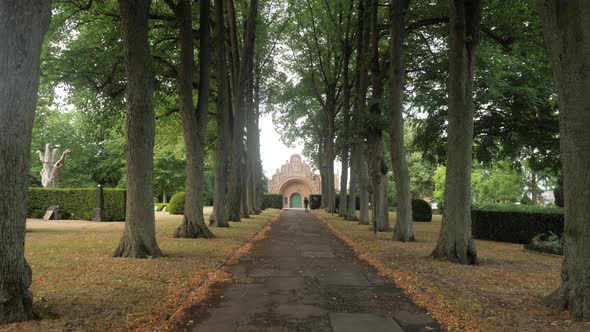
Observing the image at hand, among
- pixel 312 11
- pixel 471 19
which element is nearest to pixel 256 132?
pixel 312 11

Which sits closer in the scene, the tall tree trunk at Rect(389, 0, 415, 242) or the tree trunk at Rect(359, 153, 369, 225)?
the tall tree trunk at Rect(389, 0, 415, 242)

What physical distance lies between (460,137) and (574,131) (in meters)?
4.73

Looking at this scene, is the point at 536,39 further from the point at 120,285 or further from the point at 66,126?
the point at 66,126

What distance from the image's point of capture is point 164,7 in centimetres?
1908

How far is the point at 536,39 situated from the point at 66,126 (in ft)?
163

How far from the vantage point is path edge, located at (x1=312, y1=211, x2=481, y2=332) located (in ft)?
18.0

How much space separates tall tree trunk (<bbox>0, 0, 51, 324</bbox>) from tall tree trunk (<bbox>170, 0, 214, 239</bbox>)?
960 centimetres

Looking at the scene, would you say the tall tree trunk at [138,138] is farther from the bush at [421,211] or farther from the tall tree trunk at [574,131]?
the bush at [421,211]

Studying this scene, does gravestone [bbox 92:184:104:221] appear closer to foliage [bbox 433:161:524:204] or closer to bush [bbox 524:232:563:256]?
bush [bbox 524:232:563:256]

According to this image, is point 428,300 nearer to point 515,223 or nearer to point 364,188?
point 515,223

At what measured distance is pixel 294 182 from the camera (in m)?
78.1

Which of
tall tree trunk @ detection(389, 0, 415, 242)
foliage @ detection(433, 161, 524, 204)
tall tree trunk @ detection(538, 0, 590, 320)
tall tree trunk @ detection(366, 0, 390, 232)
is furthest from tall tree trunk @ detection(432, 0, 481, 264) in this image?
foliage @ detection(433, 161, 524, 204)

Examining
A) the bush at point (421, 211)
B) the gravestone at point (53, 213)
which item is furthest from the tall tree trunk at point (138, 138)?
the bush at point (421, 211)

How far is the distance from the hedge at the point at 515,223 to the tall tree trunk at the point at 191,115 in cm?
1144
